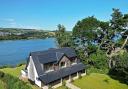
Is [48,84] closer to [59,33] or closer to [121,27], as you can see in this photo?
[121,27]

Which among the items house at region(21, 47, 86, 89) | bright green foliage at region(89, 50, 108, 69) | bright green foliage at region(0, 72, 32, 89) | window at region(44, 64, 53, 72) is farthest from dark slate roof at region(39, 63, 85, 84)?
bright green foliage at region(89, 50, 108, 69)

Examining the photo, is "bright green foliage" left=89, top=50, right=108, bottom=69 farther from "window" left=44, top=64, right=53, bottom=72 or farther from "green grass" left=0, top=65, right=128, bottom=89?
"window" left=44, top=64, right=53, bottom=72

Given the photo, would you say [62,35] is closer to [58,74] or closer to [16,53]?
[58,74]

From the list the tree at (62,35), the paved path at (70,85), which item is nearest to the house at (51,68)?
the paved path at (70,85)

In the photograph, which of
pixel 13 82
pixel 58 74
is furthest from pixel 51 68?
pixel 13 82

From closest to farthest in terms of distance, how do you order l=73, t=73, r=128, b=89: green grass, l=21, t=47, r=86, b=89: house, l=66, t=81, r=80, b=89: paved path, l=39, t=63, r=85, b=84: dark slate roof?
1. l=39, t=63, r=85, b=84: dark slate roof
2. l=21, t=47, r=86, b=89: house
3. l=66, t=81, r=80, b=89: paved path
4. l=73, t=73, r=128, b=89: green grass

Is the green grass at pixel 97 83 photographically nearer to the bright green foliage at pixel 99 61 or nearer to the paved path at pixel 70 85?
the paved path at pixel 70 85
